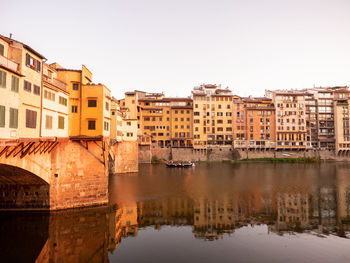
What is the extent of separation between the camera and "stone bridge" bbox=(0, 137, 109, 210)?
770 inches

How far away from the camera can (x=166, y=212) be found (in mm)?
25875

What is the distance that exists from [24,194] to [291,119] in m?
86.0

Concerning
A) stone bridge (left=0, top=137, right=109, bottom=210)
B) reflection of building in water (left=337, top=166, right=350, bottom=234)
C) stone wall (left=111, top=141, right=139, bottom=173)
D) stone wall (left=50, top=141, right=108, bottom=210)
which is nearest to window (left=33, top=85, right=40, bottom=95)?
stone bridge (left=0, top=137, right=109, bottom=210)

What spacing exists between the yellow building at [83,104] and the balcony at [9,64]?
7518 millimetres

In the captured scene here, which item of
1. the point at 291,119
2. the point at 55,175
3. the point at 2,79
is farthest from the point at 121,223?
the point at 291,119

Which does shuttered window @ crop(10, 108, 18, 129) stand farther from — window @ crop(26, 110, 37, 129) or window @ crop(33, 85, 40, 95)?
window @ crop(33, 85, 40, 95)

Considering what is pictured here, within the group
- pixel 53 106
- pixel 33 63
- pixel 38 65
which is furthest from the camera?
pixel 53 106

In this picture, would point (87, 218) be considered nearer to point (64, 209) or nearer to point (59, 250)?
point (64, 209)

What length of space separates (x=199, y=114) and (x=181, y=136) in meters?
10.1

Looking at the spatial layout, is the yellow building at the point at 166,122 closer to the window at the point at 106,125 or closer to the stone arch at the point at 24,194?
the window at the point at 106,125

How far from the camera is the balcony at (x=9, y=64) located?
15500mm

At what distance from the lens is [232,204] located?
94.3 ft

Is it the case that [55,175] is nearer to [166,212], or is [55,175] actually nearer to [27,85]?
[27,85]

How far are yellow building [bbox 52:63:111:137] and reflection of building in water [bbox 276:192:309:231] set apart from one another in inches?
815
